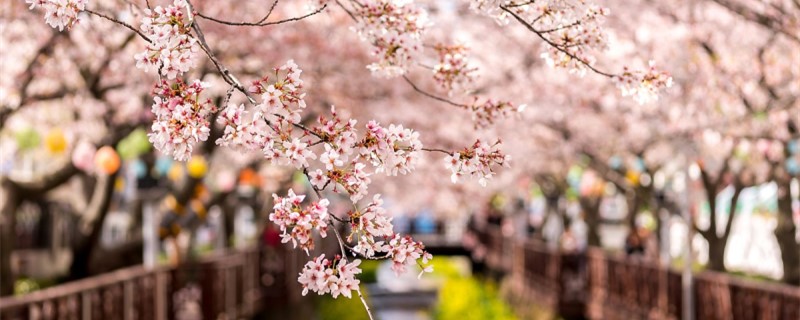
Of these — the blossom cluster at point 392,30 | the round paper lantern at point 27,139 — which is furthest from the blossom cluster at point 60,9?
the round paper lantern at point 27,139

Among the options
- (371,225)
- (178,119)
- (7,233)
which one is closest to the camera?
(178,119)

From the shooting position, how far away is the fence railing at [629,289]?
1352cm

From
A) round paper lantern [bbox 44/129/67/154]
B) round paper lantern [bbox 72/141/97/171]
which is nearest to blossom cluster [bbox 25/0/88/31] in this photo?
round paper lantern [bbox 72/141/97/171]

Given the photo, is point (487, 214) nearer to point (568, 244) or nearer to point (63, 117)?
point (568, 244)

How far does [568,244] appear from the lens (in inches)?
1089

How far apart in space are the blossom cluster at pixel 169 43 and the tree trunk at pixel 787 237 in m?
13.0

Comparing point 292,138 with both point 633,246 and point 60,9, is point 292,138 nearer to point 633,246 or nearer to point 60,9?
point 60,9

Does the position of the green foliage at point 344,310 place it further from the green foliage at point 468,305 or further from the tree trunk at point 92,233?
the tree trunk at point 92,233

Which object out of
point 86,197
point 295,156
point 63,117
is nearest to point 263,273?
point 63,117

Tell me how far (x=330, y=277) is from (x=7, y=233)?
9.83 m

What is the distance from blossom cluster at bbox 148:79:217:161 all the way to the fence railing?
33.5ft

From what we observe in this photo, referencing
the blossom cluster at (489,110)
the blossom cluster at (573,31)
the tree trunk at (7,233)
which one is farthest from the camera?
the tree trunk at (7,233)

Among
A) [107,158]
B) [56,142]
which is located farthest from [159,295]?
[56,142]

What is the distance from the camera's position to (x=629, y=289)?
67.8 feet
